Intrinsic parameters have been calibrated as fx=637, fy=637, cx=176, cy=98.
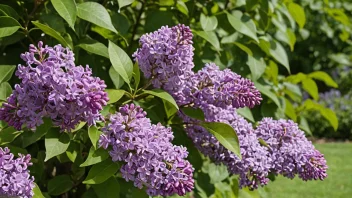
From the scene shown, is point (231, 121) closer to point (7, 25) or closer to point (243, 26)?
point (243, 26)

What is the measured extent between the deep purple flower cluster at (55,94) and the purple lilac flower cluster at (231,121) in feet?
0.97

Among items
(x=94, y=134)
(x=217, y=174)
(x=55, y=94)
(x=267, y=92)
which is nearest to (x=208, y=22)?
(x=267, y=92)

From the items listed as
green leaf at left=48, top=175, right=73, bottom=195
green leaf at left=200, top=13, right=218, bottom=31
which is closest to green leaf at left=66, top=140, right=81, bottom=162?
green leaf at left=48, top=175, right=73, bottom=195

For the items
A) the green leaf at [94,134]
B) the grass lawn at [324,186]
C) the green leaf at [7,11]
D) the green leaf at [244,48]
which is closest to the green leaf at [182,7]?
the green leaf at [244,48]

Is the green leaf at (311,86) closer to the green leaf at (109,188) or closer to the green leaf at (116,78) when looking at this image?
the green leaf at (116,78)

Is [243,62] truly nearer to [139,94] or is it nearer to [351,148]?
[139,94]

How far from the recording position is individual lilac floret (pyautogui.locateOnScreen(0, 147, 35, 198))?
5.70 feet

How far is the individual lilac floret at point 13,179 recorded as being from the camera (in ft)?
5.70

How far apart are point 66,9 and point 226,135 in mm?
664

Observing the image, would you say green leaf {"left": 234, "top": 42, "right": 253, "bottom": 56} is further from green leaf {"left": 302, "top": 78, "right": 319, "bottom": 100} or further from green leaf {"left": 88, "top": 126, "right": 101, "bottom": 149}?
green leaf {"left": 88, "top": 126, "right": 101, "bottom": 149}

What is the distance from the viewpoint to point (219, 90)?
2082 mm

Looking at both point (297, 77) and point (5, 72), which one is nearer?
point (5, 72)

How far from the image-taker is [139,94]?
2.11 metres

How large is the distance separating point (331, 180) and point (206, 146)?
16.6ft
